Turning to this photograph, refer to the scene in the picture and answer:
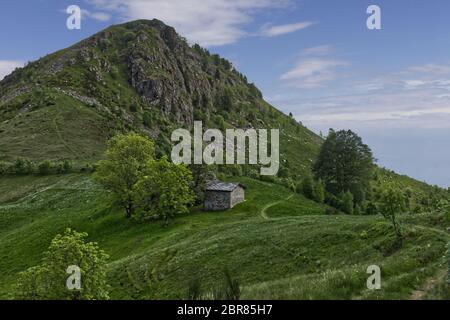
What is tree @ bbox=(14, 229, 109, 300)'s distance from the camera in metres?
28.5

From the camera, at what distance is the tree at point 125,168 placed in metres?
76.6

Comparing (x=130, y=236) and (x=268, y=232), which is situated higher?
(x=268, y=232)

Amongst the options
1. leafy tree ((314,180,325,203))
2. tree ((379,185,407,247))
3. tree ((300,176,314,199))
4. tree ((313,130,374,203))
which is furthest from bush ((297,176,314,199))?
tree ((379,185,407,247))

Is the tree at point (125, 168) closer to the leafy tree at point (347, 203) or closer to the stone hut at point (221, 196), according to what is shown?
the stone hut at point (221, 196)

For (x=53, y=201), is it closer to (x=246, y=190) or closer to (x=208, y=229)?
(x=246, y=190)

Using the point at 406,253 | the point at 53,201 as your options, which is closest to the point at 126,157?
the point at 53,201

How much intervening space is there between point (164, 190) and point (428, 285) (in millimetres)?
53391

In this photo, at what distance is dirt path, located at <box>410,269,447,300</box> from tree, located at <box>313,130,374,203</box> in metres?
74.7

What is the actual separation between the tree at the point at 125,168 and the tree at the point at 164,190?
2257mm

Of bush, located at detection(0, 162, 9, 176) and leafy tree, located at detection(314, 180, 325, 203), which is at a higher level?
bush, located at detection(0, 162, 9, 176)

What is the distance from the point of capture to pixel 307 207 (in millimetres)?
78625

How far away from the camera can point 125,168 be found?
7756cm

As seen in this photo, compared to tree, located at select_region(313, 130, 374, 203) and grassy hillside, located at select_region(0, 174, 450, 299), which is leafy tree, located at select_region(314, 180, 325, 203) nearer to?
grassy hillside, located at select_region(0, 174, 450, 299)
